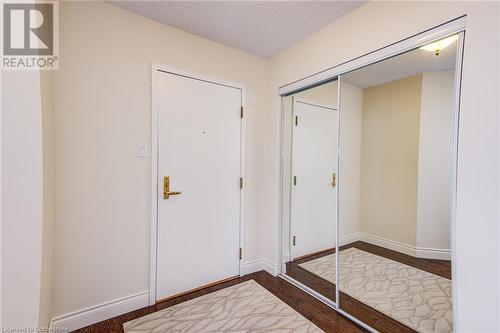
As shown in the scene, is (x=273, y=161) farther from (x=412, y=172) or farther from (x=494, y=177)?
(x=494, y=177)

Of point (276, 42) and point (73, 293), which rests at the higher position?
point (276, 42)

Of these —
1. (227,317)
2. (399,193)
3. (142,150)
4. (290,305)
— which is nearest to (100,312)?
(227,317)

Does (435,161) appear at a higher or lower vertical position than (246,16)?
lower

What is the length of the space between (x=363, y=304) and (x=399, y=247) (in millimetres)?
586

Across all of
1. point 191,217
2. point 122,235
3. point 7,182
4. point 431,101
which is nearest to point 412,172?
point 431,101

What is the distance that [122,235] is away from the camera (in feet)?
5.99

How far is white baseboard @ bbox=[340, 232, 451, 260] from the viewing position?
1473mm

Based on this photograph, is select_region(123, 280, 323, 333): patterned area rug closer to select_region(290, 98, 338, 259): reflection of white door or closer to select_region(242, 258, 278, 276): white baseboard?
select_region(242, 258, 278, 276): white baseboard

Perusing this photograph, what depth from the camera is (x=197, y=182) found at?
7.21 feet

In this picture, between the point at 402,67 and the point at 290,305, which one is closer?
the point at 402,67

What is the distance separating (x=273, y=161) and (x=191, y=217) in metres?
1.10

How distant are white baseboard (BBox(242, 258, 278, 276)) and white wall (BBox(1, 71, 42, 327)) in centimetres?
182

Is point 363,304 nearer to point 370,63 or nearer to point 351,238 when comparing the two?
point 351,238

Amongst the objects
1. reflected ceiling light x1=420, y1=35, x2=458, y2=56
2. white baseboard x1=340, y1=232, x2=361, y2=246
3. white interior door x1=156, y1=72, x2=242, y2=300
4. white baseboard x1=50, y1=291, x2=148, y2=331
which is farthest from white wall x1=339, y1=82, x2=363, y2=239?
white baseboard x1=50, y1=291, x2=148, y2=331
